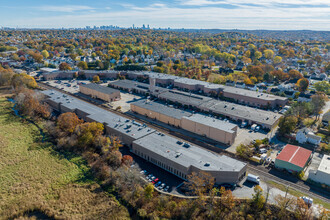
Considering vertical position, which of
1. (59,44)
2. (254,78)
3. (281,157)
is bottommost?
(281,157)

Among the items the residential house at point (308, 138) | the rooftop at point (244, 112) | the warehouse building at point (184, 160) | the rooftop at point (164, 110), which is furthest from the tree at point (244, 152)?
the rooftop at point (164, 110)

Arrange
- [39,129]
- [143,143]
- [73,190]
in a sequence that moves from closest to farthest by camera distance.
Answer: [73,190] → [143,143] → [39,129]

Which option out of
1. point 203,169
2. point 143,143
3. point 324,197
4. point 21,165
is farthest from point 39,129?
point 324,197

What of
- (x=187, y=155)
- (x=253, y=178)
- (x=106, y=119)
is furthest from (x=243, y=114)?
(x=106, y=119)

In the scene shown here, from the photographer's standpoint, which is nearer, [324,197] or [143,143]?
[324,197]

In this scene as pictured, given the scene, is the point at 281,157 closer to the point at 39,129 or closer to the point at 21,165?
the point at 21,165

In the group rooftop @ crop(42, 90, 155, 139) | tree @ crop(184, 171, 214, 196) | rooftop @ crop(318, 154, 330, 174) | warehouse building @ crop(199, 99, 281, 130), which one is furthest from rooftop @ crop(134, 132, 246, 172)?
warehouse building @ crop(199, 99, 281, 130)

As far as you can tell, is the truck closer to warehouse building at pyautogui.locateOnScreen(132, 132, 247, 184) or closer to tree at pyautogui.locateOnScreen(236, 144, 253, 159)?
warehouse building at pyautogui.locateOnScreen(132, 132, 247, 184)
